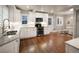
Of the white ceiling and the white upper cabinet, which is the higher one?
the white ceiling

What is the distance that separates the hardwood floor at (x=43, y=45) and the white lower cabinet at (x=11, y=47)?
0.30 ft

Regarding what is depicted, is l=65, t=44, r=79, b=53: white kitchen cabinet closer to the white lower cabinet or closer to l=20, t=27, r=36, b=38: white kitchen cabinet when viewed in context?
l=20, t=27, r=36, b=38: white kitchen cabinet

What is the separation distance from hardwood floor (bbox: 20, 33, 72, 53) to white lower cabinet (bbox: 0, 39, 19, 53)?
9 cm

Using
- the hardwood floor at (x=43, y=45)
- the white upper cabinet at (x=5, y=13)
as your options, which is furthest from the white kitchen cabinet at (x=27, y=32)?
the white upper cabinet at (x=5, y=13)

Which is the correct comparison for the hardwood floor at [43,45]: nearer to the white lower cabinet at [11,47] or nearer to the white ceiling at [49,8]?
the white lower cabinet at [11,47]

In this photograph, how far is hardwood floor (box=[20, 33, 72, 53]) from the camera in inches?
71.9

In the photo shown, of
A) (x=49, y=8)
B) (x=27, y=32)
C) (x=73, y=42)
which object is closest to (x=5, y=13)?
(x=27, y=32)

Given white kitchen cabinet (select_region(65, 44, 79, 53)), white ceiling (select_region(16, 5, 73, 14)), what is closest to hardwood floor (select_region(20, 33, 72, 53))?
white kitchen cabinet (select_region(65, 44, 79, 53))

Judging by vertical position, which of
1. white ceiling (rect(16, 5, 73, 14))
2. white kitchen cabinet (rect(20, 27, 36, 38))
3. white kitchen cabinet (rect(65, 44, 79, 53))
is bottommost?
white kitchen cabinet (rect(65, 44, 79, 53))

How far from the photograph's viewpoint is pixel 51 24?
1.90 m

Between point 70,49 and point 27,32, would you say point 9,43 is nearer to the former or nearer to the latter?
point 27,32

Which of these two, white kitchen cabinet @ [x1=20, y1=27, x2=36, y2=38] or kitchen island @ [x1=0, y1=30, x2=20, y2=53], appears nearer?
kitchen island @ [x1=0, y1=30, x2=20, y2=53]
